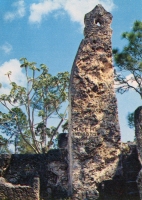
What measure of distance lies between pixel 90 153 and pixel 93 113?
1.09 m

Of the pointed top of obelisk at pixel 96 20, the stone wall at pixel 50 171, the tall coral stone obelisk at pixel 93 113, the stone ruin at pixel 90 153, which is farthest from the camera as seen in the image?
the pointed top of obelisk at pixel 96 20

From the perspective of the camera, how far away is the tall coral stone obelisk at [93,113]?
25.9 feet

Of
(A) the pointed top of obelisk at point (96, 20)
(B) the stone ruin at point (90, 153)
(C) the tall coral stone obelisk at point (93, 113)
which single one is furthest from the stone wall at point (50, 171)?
(A) the pointed top of obelisk at point (96, 20)

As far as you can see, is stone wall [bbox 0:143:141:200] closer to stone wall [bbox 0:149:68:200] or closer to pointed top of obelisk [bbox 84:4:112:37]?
stone wall [bbox 0:149:68:200]

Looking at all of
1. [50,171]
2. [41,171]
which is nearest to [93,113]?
[50,171]

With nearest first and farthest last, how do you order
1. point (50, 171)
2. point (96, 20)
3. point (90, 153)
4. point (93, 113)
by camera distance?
point (90, 153) < point (93, 113) < point (96, 20) < point (50, 171)

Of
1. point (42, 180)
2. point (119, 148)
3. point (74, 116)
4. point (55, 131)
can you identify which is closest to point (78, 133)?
point (74, 116)

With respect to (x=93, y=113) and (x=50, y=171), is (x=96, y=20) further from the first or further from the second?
(x=50, y=171)

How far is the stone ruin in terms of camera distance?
777cm

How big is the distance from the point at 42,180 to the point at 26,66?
12.4m

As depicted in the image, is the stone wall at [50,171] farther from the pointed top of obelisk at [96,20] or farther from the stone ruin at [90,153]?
the pointed top of obelisk at [96,20]

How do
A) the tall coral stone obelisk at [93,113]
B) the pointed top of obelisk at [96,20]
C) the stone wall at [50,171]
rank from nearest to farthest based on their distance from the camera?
the tall coral stone obelisk at [93,113], the stone wall at [50,171], the pointed top of obelisk at [96,20]

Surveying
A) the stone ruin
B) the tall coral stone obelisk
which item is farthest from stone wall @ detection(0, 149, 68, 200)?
the tall coral stone obelisk

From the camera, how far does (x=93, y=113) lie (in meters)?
8.48
